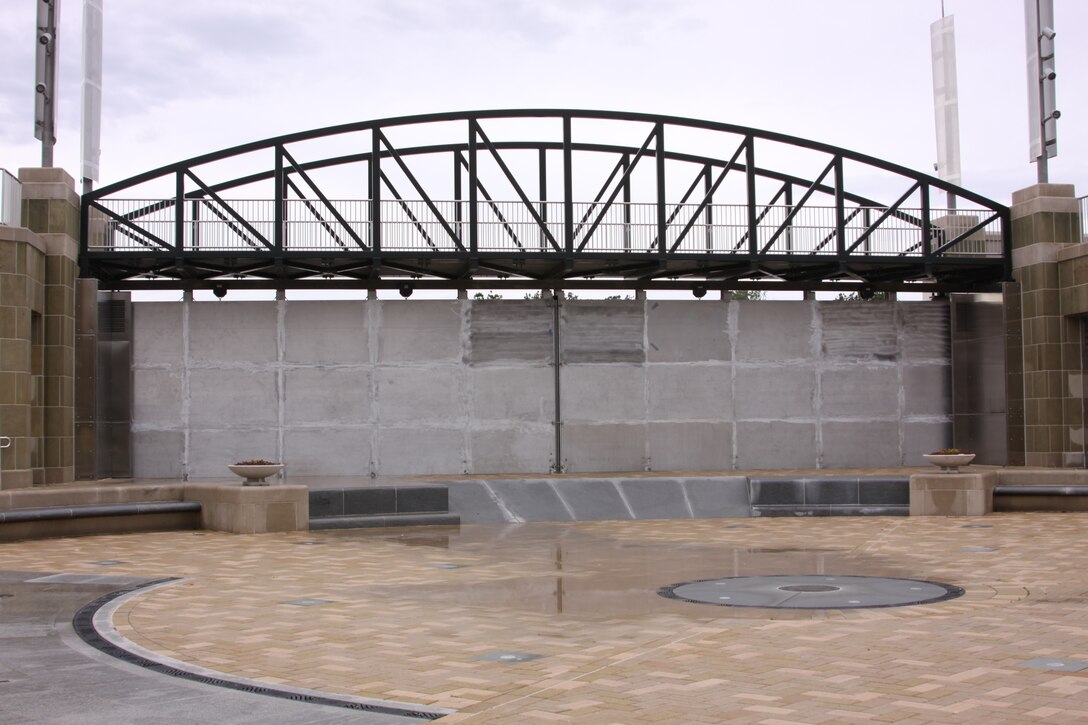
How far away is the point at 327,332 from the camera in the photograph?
31.5 meters

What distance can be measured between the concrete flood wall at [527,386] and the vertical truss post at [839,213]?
1737 mm

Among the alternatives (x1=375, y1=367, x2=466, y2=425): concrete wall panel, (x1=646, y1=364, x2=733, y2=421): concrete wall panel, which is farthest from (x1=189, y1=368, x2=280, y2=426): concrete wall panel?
(x1=646, y1=364, x2=733, y2=421): concrete wall panel

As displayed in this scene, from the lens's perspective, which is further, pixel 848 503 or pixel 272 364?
pixel 272 364

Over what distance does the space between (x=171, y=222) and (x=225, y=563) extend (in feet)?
59.7

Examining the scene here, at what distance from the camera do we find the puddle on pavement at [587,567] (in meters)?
12.1

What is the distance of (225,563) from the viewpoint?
53.0 ft

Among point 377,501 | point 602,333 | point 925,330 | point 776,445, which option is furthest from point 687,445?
point 377,501

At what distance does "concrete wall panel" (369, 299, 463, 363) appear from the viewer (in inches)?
1248

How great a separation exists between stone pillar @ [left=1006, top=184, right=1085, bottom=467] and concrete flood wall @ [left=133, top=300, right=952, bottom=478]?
8.85 ft

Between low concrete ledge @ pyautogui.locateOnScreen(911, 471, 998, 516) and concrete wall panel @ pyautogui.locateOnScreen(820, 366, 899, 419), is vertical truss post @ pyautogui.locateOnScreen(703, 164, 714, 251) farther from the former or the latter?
low concrete ledge @ pyautogui.locateOnScreen(911, 471, 998, 516)

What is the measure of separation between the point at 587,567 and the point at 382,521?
766 cm

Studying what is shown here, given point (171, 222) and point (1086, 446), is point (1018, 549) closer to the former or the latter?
point (1086, 446)

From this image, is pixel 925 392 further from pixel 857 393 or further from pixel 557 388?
pixel 557 388

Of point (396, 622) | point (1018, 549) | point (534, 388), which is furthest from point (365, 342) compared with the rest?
point (396, 622)
